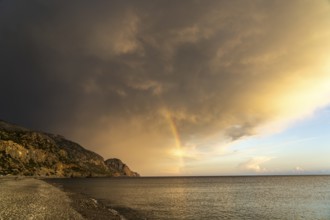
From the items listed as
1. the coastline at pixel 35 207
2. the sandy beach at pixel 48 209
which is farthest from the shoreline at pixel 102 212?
the coastline at pixel 35 207

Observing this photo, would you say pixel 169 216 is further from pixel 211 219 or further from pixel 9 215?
pixel 9 215

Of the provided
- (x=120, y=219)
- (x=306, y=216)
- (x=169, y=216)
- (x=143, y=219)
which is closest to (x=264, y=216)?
(x=306, y=216)

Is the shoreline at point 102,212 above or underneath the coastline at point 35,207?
underneath

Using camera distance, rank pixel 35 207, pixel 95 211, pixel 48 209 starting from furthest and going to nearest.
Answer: pixel 95 211, pixel 35 207, pixel 48 209

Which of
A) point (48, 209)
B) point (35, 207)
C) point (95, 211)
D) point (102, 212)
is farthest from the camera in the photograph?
point (95, 211)

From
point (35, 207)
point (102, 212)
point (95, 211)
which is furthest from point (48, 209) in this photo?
point (102, 212)

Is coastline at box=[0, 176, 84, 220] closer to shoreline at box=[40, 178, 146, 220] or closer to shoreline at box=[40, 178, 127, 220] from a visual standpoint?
shoreline at box=[40, 178, 127, 220]

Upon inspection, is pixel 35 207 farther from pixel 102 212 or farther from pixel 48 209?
pixel 102 212

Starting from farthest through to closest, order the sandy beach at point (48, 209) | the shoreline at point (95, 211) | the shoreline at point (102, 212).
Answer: the shoreline at point (102, 212)
the shoreline at point (95, 211)
the sandy beach at point (48, 209)

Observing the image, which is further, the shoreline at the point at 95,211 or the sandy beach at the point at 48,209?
the shoreline at the point at 95,211

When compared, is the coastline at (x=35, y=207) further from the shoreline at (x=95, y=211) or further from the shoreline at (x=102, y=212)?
the shoreline at (x=102, y=212)

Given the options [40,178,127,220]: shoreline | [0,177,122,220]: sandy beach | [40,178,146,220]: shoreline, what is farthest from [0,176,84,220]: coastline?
[40,178,146,220]: shoreline

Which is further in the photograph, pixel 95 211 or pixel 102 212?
pixel 95 211

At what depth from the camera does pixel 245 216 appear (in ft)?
191
